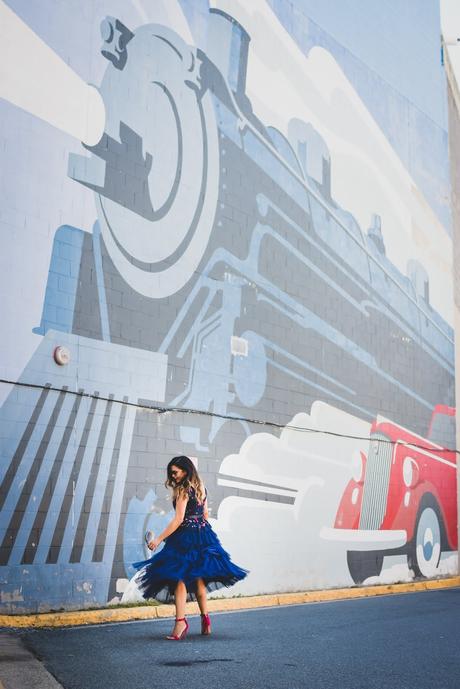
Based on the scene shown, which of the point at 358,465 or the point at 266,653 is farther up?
the point at 358,465

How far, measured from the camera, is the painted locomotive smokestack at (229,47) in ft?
43.8

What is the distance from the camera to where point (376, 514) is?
623 inches

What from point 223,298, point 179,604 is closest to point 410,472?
point 223,298

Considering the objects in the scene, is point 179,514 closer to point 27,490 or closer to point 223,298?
point 27,490

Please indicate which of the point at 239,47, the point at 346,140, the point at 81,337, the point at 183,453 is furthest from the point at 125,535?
the point at 346,140

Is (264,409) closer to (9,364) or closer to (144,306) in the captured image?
(144,306)

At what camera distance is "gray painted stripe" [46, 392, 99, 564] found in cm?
1000

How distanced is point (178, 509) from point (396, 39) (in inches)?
516

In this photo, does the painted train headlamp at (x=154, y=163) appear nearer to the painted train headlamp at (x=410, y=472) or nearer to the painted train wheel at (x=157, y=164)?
the painted train wheel at (x=157, y=164)

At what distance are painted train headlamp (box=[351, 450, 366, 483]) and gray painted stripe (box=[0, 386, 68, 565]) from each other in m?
6.45

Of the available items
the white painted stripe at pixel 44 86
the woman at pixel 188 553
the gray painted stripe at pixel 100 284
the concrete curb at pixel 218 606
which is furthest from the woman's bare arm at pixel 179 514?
the white painted stripe at pixel 44 86

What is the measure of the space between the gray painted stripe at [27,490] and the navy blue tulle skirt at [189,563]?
1766 mm

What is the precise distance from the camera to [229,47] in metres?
13.6

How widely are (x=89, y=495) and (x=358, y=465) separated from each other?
6190 millimetres
